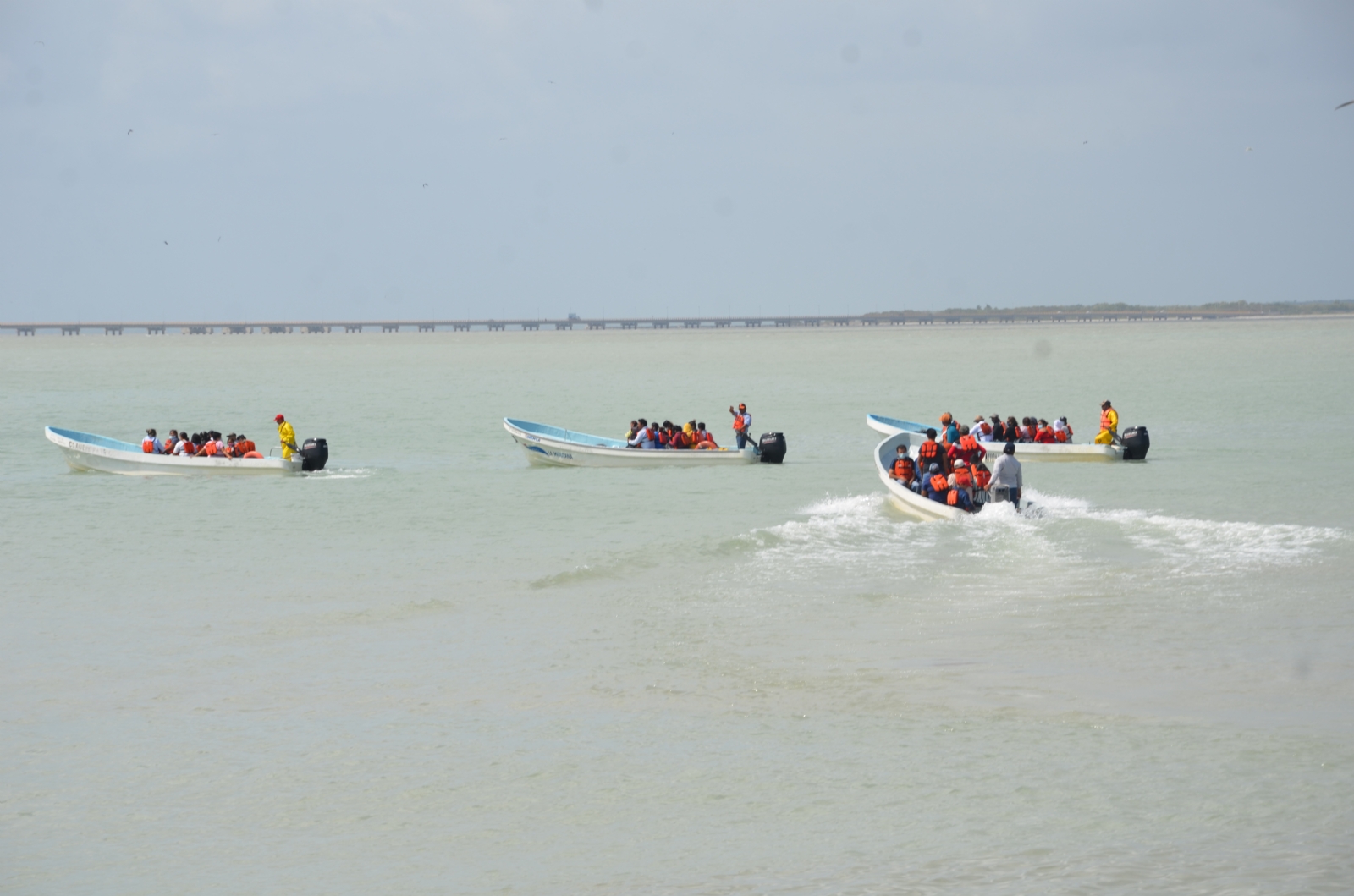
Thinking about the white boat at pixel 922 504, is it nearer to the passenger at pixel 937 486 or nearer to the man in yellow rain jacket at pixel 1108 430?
the passenger at pixel 937 486

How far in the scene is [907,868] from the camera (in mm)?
9961

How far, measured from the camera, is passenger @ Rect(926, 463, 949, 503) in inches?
1009

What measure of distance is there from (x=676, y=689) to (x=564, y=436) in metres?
24.4

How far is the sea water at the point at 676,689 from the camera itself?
10.3 m

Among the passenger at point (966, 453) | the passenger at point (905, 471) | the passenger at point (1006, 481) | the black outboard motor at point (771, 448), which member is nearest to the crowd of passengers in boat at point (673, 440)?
the black outboard motor at point (771, 448)

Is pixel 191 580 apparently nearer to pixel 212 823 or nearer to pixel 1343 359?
pixel 212 823

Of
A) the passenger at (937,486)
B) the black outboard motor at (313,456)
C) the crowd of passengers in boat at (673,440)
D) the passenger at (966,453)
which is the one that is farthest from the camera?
the crowd of passengers in boat at (673,440)

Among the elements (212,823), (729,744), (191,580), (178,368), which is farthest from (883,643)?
(178,368)

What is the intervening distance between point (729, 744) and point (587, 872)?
9.46 feet

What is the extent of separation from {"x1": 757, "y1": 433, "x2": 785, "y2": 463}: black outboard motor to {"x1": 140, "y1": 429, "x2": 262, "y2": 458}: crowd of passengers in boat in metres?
12.7

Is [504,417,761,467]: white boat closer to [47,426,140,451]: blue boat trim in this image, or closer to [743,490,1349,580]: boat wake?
[743,490,1349,580]: boat wake

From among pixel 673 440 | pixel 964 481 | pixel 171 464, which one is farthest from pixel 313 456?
pixel 964 481

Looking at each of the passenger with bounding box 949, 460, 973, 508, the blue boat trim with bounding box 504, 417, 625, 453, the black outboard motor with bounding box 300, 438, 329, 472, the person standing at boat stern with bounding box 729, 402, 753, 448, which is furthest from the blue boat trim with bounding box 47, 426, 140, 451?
the passenger with bounding box 949, 460, 973, 508

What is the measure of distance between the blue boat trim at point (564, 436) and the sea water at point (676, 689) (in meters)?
4.59
